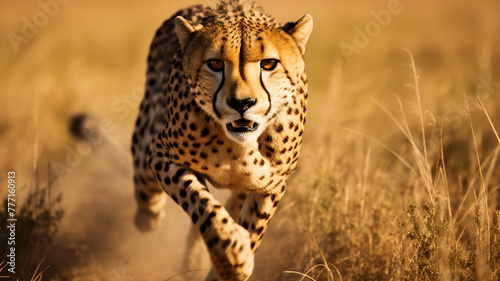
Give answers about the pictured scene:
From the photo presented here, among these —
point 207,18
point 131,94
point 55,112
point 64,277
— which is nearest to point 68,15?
point 131,94

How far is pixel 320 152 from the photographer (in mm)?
5547

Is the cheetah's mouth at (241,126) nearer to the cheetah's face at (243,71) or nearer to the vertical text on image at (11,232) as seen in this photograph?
the cheetah's face at (243,71)

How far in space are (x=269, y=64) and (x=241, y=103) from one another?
0.33 m

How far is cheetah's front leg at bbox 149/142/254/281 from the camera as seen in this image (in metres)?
3.34

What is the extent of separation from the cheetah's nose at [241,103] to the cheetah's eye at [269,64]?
0.25 m

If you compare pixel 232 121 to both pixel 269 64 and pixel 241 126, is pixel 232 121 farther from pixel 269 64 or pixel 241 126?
pixel 269 64

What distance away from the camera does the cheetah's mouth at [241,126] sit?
337 cm

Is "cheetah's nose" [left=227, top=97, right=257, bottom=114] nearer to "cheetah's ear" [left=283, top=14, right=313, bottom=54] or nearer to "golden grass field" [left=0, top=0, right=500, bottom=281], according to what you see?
"cheetah's ear" [left=283, top=14, right=313, bottom=54]

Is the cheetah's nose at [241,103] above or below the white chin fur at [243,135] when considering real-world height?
above

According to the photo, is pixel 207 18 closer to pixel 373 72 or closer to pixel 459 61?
pixel 373 72

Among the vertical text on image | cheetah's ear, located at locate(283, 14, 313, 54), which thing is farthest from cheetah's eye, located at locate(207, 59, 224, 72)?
the vertical text on image

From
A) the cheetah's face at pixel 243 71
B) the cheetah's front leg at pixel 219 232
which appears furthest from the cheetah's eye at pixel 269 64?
the cheetah's front leg at pixel 219 232

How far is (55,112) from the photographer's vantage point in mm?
7406

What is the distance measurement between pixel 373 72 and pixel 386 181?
4.23 metres
